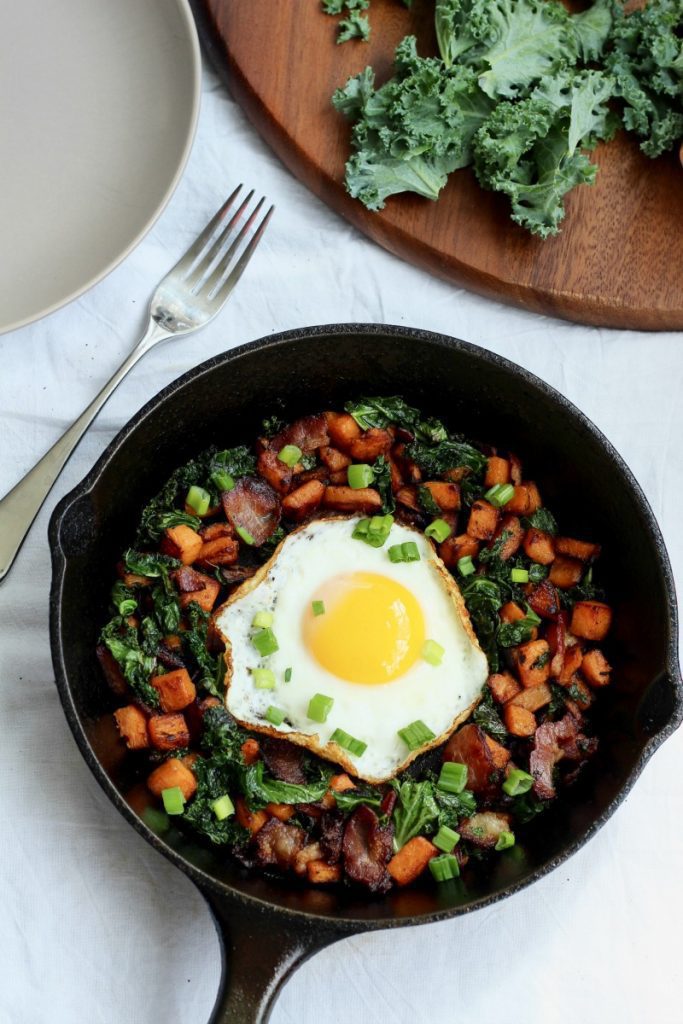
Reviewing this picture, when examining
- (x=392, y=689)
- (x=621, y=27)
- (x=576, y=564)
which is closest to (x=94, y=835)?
(x=392, y=689)

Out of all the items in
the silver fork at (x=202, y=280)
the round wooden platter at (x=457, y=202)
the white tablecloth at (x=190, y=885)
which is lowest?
the white tablecloth at (x=190, y=885)

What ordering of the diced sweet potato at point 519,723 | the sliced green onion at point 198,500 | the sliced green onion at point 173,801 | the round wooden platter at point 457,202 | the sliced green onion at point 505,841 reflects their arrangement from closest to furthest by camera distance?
the sliced green onion at point 173,801
the sliced green onion at point 505,841
the diced sweet potato at point 519,723
the sliced green onion at point 198,500
the round wooden platter at point 457,202

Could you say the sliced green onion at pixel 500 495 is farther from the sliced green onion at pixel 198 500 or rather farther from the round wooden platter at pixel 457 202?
the sliced green onion at pixel 198 500

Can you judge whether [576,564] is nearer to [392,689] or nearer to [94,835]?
[392,689]

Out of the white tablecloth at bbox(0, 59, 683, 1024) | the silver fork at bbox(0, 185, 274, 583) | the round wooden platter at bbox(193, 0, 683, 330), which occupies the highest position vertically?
the round wooden platter at bbox(193, 0, 683, 330)

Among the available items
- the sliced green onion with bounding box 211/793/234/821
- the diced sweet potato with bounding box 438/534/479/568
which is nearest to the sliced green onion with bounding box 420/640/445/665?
the diced sweet potato with bounding box 438/534/479/568

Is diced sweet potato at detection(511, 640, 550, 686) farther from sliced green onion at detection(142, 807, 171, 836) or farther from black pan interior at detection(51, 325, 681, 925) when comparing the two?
sliced green onion at detection(142, 807, 171, 836)

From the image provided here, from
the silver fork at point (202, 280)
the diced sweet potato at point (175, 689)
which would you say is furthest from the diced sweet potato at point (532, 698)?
the silver fork at point (202, 280)
